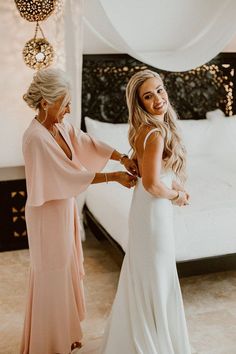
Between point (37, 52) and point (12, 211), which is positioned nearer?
point (37, 52)

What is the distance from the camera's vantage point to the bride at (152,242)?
2045 millimetres

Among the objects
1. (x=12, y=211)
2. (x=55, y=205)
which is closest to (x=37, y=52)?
(x=12, y=211)

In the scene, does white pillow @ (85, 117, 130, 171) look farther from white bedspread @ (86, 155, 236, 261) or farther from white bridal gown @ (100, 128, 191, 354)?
white bridal gown @ (100, 128, 191, 354)

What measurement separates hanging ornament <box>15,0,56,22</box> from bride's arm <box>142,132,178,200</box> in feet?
6.67

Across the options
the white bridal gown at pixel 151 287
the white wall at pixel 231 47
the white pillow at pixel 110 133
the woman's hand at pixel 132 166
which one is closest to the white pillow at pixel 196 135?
the white pillow at pixel 110 133

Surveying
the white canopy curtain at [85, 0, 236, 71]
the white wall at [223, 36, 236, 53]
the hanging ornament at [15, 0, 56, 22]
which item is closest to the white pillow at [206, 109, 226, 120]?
the white wall at [223, 36, 236, 53]

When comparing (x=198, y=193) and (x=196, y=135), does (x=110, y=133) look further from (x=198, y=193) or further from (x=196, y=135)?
(x=198, y=193)

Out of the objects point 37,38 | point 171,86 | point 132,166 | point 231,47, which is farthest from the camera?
point 231,47

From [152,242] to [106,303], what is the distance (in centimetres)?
117

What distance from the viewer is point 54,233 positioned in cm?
230

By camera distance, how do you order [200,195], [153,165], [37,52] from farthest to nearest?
[37,52] → [200,195] → [153,165]

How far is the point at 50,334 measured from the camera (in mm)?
2383

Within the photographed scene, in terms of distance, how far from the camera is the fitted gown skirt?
208 centimetres

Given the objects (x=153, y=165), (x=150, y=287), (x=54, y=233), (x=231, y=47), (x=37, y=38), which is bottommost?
(x=150, y=287)
